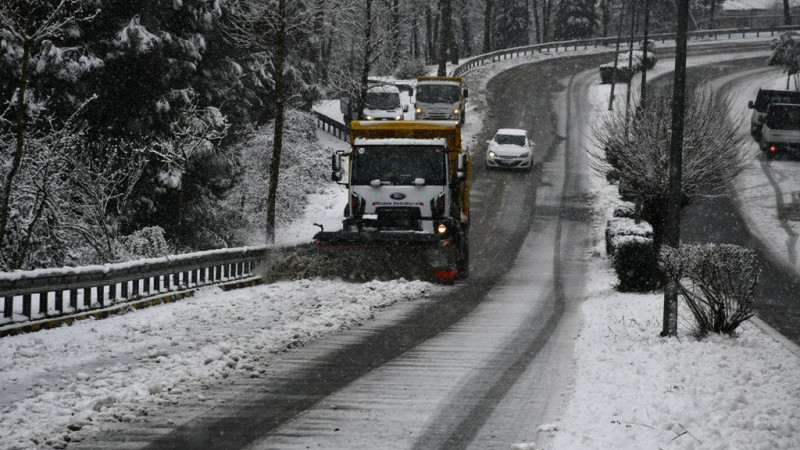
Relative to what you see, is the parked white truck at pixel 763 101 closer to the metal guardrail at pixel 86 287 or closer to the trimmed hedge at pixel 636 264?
the trimmed hedge at pixel 636 264

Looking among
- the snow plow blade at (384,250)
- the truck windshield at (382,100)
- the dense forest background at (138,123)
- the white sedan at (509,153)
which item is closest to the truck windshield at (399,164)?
the snow plow blade at (384,250)

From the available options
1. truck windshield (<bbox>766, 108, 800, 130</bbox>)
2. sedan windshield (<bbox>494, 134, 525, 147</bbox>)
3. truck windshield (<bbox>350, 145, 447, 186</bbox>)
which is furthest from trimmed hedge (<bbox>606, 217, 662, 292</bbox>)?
truck windshield (<bbox>766, 108, 800, 130</bbox>)

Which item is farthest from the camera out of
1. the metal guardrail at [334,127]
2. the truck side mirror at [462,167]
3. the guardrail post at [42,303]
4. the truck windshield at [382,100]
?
the metal guardrail at [334,127]

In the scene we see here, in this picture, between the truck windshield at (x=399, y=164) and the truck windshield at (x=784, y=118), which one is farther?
the truck windshield at (x=784, y=118)

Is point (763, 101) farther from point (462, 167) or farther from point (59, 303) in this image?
point (59, 303)

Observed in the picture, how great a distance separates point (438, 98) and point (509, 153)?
19.2ft

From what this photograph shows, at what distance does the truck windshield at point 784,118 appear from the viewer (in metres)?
37.1

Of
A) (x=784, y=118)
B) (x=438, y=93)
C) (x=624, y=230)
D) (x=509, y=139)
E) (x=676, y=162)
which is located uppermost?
(x=438, y=93)

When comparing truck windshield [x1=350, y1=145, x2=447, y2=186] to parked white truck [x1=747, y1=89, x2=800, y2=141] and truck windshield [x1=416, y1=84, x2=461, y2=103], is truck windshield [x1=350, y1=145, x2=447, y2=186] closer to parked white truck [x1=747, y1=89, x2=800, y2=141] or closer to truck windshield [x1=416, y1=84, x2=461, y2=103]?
truck windshield [x1=416, y1=84, x2=461, y2=103]

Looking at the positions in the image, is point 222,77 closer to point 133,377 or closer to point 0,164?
point 0,164

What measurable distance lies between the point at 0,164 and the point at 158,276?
6267 millimetres

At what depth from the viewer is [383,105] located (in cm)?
4038

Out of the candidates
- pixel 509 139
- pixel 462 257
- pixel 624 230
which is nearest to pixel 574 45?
pixel 509 139

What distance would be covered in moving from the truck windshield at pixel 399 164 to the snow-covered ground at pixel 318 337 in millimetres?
3176
